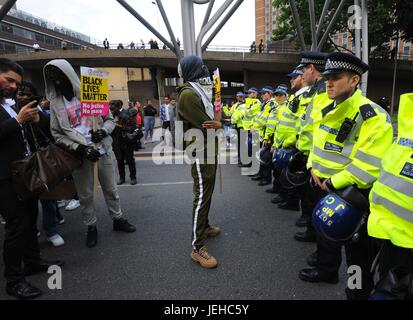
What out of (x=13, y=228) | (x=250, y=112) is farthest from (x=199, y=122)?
(x=250, y=112)

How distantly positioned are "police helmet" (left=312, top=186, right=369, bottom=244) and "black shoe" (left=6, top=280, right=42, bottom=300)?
250 centimetres

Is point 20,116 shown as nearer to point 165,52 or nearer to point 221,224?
point 221,224

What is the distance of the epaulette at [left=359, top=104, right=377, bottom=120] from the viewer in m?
2.04

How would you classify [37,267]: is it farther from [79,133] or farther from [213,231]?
[213,231]

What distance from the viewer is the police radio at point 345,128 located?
7.14 ft

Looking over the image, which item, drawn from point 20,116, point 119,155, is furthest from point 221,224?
point 119,155

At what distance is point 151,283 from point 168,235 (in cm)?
103

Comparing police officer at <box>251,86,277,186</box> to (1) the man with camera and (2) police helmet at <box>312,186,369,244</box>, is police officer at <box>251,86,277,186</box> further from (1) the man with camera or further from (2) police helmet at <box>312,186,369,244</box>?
(1) the man with camera

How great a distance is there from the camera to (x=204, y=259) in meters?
2.93

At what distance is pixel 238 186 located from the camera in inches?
234

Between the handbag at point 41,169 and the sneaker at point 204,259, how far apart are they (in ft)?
5.17

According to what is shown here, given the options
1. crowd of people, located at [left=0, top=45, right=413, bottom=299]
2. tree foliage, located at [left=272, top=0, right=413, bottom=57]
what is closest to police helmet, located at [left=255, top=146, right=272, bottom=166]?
crowd of people, located at [left=0, top=45, right=413, bottom=299]

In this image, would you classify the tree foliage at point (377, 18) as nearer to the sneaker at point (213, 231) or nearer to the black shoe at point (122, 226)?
the sneaker at point (213, 231)

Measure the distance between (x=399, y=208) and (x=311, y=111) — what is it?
160 centimetres
